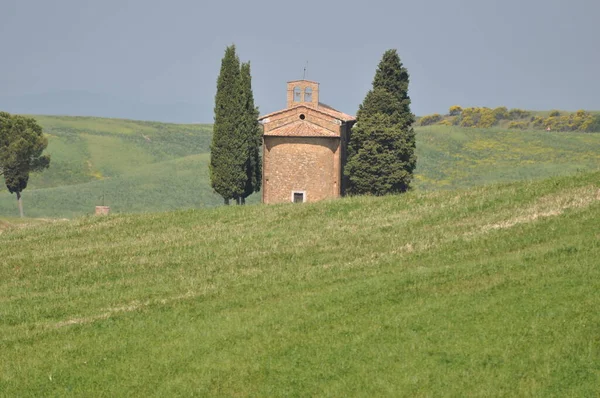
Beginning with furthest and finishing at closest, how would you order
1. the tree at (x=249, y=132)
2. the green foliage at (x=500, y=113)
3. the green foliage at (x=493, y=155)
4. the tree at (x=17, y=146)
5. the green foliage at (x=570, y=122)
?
the green foliage at (x=500, y=113), the green foliage at (x=570, y=122), the green foliage at (x=493, y=155), the tree at (x=17, y=146), the tree at (x=249, y=132)

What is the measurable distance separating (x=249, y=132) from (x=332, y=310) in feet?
116

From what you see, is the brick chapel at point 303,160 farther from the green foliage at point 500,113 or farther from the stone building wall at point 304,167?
the green foliage at point 500,113

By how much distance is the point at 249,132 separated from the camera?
52.3 metres

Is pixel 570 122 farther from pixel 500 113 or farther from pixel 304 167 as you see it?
pixel 304 167

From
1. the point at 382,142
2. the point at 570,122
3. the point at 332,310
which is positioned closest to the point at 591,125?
the point at 570,122

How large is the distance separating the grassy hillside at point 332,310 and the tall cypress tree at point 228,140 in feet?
71.5

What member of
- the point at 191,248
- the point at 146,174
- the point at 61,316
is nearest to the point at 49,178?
the point at 146,174

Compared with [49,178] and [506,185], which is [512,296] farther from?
[49,178]

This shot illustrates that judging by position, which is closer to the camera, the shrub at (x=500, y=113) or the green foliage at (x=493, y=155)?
the green foliage at (x=493, y=155)

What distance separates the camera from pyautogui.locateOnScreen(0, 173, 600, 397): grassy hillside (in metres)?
14.6

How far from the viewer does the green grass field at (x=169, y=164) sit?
85.3 metres

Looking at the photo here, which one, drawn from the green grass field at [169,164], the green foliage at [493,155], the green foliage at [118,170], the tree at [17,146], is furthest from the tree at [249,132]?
the green foliage at [493,155]

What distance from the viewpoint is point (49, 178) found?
104375 mm

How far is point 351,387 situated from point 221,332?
3.92 meters
